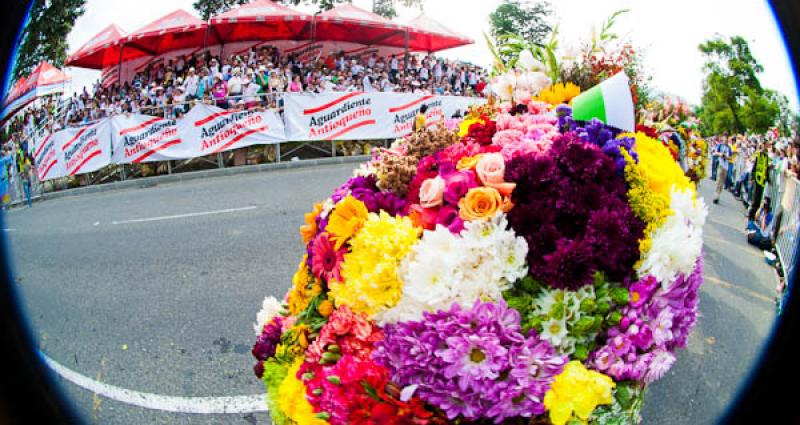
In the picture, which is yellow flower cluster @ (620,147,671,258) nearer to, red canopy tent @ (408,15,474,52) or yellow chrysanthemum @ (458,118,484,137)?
yellow chrysanthemum @ (458,118,484,137)

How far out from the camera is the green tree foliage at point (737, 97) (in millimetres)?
1900

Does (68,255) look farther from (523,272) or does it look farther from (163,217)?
(523,272)

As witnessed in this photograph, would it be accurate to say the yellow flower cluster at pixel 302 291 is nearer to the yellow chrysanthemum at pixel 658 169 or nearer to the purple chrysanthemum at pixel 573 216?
the purple chrysanthemum at pixel 573 216

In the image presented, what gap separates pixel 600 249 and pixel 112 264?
5708mm

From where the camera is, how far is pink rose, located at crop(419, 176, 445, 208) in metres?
1.86

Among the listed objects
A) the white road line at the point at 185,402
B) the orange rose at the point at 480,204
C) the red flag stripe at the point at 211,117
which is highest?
the red flag stripe at the point at 211,117

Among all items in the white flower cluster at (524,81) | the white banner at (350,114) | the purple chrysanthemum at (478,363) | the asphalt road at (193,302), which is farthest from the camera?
the white banner at (350,114)

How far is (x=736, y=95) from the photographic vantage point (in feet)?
7.55

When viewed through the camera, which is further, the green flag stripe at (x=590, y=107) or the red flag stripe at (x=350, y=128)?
the red flag stripe at (x=350, y=128)

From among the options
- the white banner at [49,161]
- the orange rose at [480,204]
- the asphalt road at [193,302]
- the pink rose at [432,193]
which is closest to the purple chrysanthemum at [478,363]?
the orange rose at [480,204]

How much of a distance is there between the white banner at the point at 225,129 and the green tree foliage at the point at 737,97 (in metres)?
12.0

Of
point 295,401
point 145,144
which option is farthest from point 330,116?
point 295,401

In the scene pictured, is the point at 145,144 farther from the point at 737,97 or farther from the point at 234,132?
the point at 737,97

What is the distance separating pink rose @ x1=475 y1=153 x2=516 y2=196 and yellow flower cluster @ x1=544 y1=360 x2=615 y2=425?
25.8 inches
